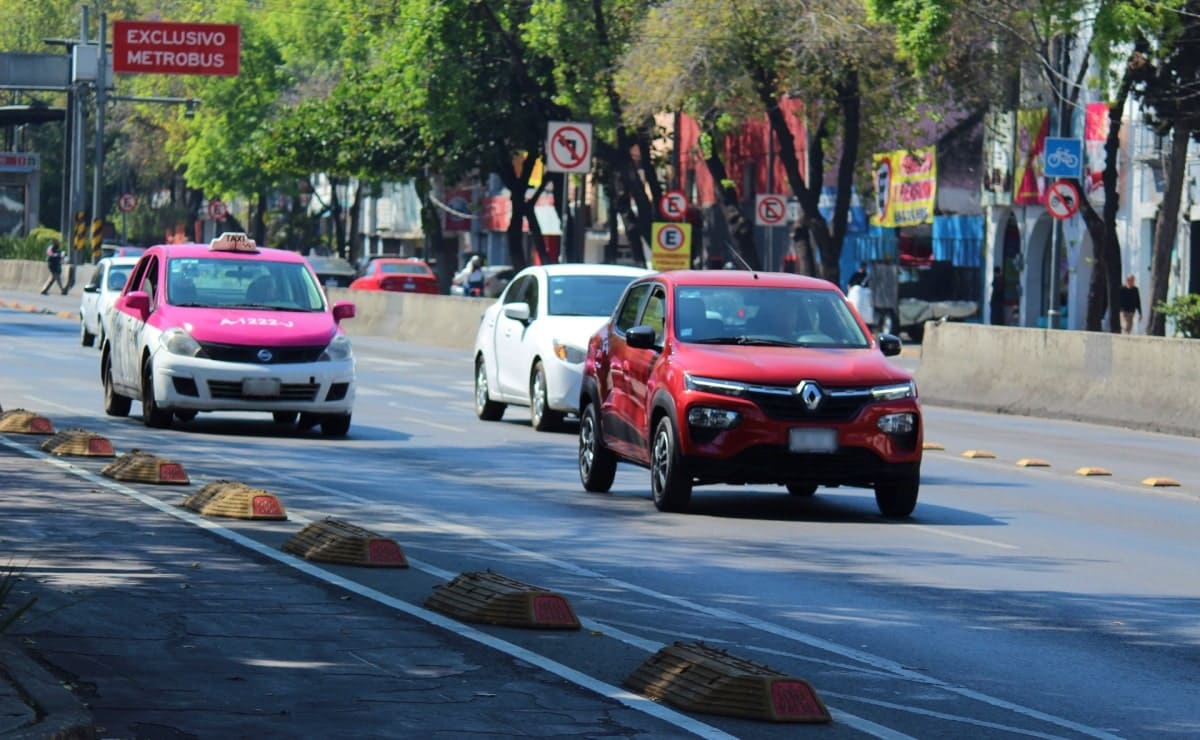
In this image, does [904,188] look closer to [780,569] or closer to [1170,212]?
[1170,212]

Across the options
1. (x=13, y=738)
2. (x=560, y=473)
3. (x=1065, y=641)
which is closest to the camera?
(x=13, y=738)

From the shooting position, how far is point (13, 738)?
662 centimetres

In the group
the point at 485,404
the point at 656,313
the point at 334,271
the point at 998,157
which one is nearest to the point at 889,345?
the point at 656,313

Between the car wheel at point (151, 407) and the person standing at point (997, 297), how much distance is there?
1437 inches

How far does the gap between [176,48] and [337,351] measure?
168 feet

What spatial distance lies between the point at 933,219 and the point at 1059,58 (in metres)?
12.6

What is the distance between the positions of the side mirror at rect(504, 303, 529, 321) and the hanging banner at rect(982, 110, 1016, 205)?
34.4 m

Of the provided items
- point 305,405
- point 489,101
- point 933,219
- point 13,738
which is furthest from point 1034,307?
point 13,738

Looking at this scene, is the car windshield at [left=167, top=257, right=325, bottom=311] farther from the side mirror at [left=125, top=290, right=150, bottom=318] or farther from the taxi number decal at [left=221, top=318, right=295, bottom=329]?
the taxi number decal at [left=221, top=318, right=295, bottom=329]

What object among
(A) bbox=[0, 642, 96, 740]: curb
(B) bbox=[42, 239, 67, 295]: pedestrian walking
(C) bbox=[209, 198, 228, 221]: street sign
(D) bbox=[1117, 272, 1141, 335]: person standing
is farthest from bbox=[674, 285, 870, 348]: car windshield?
(C) bbox=[209, 198, 228, 221]: street sign

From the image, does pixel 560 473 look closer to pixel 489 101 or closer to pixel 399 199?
pixel 489 101

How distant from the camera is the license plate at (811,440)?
577 inches

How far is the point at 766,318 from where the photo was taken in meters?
15.8

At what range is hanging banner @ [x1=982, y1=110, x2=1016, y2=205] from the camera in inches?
2210
